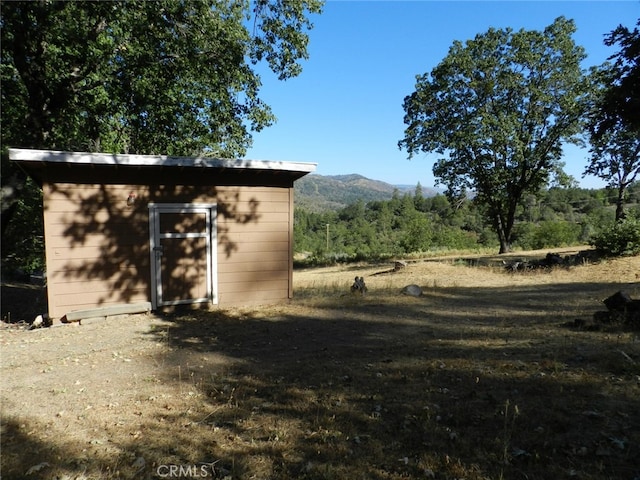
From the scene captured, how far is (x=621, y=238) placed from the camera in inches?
548

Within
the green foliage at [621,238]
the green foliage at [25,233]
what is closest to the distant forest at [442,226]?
the green foliage at [621,238]

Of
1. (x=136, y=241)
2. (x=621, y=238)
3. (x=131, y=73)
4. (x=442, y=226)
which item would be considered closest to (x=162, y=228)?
(x=136, y=241)

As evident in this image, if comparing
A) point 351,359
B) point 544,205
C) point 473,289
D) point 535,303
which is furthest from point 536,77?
point 544,205

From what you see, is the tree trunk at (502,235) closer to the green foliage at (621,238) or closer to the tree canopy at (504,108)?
the tree canopy at (504,108)

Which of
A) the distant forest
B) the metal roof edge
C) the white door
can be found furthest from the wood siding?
the distant forest

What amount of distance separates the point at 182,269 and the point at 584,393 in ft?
22.6

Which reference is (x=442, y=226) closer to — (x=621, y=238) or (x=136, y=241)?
(x=621, y=238)

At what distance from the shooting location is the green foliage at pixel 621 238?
541 inches

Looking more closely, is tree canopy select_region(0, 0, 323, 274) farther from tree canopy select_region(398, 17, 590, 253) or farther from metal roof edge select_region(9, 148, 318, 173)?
tree canopy select_region(398, 17, 590, 253)

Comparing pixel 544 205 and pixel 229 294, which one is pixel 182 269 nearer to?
pixel 229 294

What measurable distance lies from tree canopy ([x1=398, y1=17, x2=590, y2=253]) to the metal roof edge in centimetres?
1496

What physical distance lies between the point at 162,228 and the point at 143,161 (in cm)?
136

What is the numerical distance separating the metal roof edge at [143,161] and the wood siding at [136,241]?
0.55 m

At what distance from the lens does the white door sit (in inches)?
317
